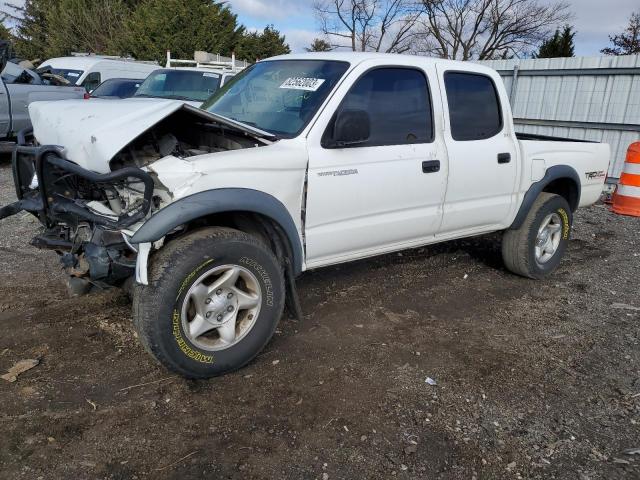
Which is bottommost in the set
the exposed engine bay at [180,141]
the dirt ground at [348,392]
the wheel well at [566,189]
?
the dirt ground at [348,392]

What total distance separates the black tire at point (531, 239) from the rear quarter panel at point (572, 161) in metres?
0.28

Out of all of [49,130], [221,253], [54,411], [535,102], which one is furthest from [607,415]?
[535,102]

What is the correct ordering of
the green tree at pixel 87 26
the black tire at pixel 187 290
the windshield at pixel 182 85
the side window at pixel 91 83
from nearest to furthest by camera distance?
the black tire at pixel 187 290, the windshield at pixel 182 85, the side window at pixel 91 83, the green tree at pixel 87 26

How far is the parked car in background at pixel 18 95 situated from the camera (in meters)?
9.61

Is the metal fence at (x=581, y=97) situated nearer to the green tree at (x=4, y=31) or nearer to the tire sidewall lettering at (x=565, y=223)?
the tire sidewall lettering at (x=565, y=223)

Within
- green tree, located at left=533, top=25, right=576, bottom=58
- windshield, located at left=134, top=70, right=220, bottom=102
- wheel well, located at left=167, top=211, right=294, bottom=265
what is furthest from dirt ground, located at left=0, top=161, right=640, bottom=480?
green tree, located at left=533, top=25, right=576, bottom=58

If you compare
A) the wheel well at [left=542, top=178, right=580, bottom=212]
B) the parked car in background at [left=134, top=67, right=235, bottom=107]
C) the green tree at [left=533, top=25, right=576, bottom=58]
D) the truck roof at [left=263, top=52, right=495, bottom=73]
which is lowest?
the wheel well at [left=542, top=178, right=580, bottom=212]

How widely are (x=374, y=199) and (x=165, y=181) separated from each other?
148cm

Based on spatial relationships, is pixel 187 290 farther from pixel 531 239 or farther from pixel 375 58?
pixel 531 239

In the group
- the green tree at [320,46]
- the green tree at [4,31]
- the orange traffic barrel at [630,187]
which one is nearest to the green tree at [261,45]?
the green tree at [320,46]

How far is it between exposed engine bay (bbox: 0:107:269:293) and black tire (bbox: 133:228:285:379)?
235 mm

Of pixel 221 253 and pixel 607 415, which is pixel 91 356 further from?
pixel 607 415

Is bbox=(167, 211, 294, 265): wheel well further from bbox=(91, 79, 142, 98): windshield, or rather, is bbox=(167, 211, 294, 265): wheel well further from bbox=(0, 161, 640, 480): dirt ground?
bbox=(91, 79, 142, 98): windshield

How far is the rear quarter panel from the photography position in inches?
192
